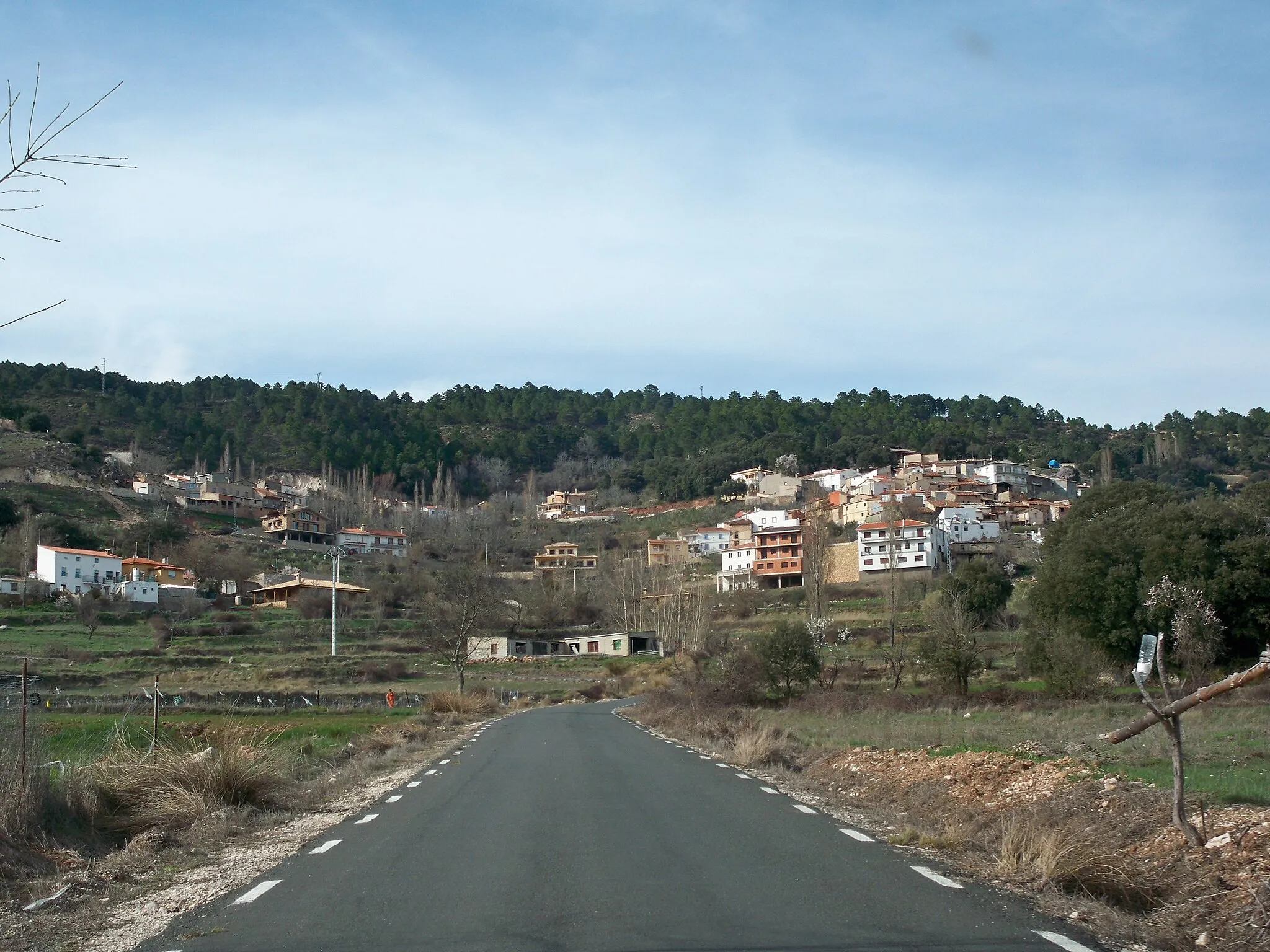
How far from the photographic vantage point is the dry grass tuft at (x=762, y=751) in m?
18.9

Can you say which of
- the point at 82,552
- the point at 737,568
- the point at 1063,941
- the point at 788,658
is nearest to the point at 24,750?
the point at 1063,941

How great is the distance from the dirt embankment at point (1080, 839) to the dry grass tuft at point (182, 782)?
22.6ft

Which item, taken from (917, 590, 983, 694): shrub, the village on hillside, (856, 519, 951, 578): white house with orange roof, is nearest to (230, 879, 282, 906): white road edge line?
(917, 590, 983, 694): shrub

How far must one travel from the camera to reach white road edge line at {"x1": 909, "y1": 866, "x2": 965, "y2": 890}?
7.89 m

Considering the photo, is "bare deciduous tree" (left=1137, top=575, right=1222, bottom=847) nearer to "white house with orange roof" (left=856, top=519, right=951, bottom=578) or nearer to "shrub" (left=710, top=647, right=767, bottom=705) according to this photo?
"shrub" (left=710, top=647, right=767, bottom=705)

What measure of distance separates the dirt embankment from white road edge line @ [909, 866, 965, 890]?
13.5 inches

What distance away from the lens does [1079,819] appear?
9.06m

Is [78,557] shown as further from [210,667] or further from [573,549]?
[573,549]

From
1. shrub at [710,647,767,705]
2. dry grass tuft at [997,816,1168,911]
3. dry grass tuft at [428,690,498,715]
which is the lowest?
dry grass tuft at [428,690,498,715]

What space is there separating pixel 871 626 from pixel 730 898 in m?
72.4

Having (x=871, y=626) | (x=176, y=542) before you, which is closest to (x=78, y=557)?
(x=176, y=542)

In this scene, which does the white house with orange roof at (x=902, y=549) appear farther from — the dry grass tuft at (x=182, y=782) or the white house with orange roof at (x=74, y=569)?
the dry grass tuft at (x=182, y=782)

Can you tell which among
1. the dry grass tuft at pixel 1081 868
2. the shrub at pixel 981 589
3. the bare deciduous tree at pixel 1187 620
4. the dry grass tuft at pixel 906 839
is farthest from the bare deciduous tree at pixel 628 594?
the dry grass tuft at pixel 1081 868

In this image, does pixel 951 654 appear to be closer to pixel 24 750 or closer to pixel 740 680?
pixel 740 680
